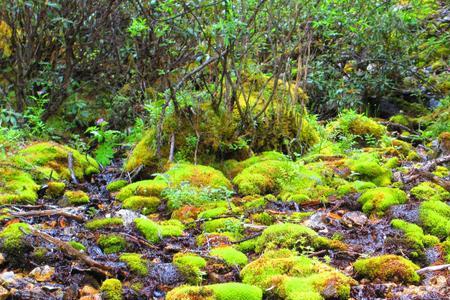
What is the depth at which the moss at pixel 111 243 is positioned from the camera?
343cm

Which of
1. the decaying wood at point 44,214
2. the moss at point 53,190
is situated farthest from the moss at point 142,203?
the decaying wood at point 44,214

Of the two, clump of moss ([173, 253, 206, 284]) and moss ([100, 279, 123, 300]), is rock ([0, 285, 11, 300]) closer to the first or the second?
moss ([100, 279, 123, 300])

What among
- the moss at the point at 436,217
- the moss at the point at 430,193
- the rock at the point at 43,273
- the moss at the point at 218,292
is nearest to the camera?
the moss at the point at 218,292

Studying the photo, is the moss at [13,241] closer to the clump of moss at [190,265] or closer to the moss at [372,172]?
the clump of moss at [190,265]

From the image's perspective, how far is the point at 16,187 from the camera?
5.04m

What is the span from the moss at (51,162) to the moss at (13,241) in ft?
8.19

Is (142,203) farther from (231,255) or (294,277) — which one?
(294,277)

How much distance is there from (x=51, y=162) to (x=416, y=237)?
185 inches

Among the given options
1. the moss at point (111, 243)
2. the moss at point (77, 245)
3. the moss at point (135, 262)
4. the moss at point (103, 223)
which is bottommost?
the moss at point (103, 223)

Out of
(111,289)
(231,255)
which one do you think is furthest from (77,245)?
(231,255)

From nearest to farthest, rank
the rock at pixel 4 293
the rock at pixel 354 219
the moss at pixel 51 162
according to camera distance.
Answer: the rock at pixel 4 293, the rock at pixel 354 219, the moss at pixel 51 162

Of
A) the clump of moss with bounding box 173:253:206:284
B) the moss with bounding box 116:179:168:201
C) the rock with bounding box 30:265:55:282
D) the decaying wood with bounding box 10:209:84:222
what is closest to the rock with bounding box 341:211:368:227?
the clump of moss with bounding box 173:253:206:284

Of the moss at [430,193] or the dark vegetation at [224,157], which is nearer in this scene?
the dark vegetation at [224,157]

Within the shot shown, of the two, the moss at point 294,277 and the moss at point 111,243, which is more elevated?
→ the moss at point 294,277
